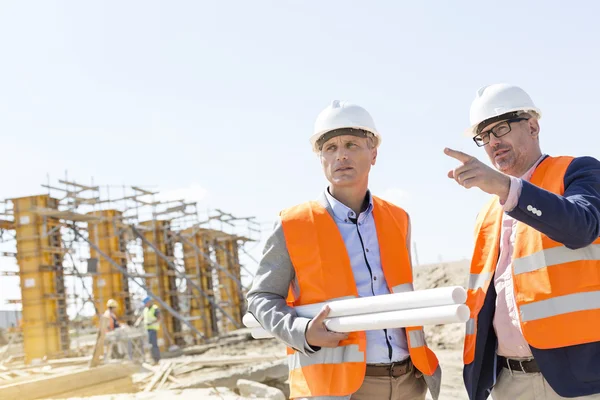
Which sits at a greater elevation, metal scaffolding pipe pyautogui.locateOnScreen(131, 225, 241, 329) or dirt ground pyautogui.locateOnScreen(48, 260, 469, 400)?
metal scaffolding pipe pyautogui.locateOnScreen(131, 225, 241, 329)

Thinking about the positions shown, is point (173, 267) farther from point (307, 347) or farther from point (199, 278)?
point (307, 347)

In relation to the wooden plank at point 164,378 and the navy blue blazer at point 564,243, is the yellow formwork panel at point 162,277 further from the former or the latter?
the navy blue blazer at point 564,243

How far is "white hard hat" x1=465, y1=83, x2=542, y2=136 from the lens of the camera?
2.93m

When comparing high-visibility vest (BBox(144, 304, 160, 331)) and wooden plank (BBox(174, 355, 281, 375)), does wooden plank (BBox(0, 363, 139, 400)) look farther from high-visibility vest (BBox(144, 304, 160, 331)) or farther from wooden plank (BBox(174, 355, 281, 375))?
high-visibility vest (BBox(144, 304, 160, 331))

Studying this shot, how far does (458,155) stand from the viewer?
2270mm

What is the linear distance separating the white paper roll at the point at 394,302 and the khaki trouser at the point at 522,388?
0.82 meters

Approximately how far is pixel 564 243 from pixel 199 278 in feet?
88.6

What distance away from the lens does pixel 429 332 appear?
14445 millimetres

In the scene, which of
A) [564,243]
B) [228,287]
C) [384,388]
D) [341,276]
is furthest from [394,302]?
[228,287]

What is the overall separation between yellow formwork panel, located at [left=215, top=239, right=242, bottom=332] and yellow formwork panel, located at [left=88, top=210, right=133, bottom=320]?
9.81 meters

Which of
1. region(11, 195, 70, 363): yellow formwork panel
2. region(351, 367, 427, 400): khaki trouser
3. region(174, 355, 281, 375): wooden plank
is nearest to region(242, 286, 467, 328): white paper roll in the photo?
region(351, 367, 427, 400): khaki trouser

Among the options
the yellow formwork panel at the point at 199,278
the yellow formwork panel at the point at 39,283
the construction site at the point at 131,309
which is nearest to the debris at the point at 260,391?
the construction site at the point at 131,309

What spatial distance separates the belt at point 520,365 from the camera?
107 inches

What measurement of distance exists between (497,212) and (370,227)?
0.65m
